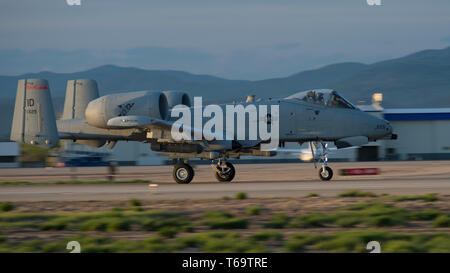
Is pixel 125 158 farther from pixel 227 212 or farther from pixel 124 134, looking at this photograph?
pixel 227 212

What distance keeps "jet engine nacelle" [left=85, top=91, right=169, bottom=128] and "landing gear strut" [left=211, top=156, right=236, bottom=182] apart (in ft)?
9.79

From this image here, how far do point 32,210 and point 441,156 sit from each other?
146ft

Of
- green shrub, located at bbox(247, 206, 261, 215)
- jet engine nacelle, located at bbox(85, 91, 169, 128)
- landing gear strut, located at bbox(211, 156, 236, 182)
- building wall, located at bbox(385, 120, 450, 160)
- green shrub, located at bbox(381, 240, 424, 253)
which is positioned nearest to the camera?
green shrub, located at bbox(381, 240, 424, 253)

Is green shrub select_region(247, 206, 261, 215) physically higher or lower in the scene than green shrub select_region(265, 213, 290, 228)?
higher

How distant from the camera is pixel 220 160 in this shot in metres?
20.5

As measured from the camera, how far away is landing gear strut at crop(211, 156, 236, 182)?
20.5 m

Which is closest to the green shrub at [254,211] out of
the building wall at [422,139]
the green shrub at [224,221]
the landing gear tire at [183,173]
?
the green shrub at [224,221]

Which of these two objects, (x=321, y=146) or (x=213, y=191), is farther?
(x=321, y=146)

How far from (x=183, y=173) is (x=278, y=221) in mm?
9631

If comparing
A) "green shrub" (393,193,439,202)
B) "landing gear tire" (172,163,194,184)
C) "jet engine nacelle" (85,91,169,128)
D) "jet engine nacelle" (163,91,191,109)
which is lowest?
"green shrub" (393,193,439,202)

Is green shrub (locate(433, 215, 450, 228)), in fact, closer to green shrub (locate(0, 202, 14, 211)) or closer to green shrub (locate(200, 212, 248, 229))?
green shrub (locate(200, 212, 248, 229))

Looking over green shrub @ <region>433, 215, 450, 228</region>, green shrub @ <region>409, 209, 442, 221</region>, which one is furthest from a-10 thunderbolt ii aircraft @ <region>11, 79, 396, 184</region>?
green shrub @ <region>433, 215, 450, 228</region>
